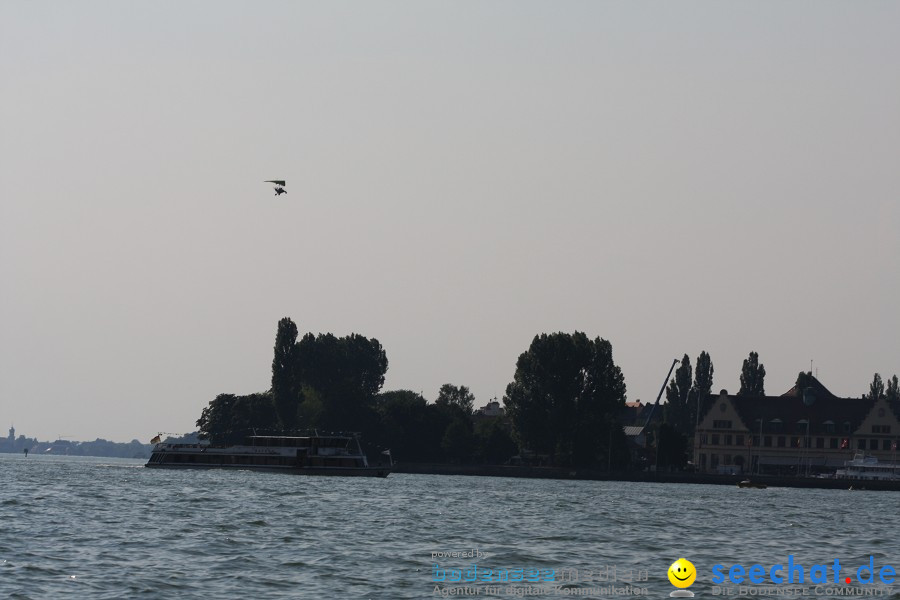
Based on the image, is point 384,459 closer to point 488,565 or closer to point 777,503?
point 777,503

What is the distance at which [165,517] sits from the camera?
7144 cm

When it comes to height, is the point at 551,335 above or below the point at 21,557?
above

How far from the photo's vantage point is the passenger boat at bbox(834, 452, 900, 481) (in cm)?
17775

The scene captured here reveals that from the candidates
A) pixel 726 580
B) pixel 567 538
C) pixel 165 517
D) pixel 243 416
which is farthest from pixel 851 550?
pixel 243 416

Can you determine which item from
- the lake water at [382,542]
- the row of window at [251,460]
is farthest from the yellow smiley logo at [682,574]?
the row of window at [251,460]

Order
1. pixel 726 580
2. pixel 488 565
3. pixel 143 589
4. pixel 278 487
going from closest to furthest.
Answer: pixel 143 589 < pixel 726 580 < pixel 488 565 < pixel 278 487

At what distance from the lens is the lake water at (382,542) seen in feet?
148

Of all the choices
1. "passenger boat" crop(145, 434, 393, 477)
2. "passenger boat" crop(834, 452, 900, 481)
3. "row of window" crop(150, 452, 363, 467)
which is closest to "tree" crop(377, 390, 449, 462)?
"passenger boat" crop(145, 434, 393, 477)

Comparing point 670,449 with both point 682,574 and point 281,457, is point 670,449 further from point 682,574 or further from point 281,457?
point 682,574

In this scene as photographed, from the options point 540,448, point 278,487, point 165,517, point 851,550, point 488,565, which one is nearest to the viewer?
point 488,565

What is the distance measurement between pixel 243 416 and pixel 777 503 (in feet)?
301

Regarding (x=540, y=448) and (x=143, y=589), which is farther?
(x=540, y=448)

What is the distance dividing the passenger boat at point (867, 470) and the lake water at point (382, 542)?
7328cm

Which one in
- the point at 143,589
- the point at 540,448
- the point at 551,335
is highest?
the point at 551,335
